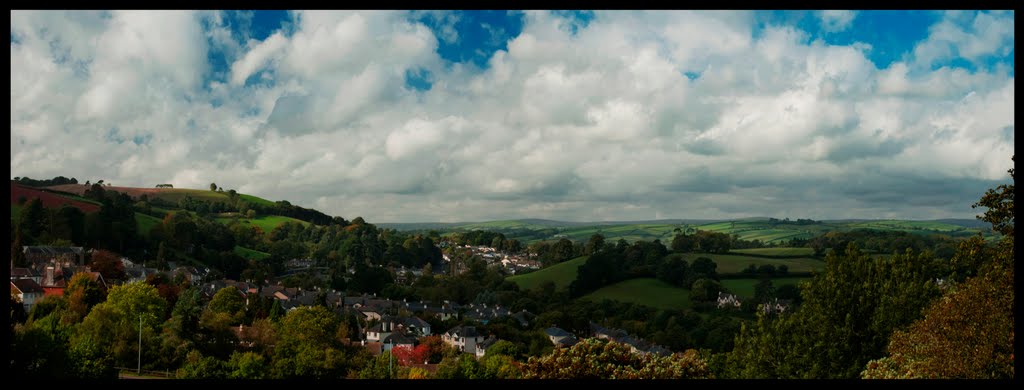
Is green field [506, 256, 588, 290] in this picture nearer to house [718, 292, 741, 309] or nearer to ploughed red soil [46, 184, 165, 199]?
house [718, 292, 741, 309]

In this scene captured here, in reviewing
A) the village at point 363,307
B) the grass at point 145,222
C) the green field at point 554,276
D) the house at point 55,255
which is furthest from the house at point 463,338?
the grass at point 145,222

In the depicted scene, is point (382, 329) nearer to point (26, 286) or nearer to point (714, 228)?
point (26, 286)

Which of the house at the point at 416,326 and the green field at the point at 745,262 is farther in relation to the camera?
the green field at the point at 745,262

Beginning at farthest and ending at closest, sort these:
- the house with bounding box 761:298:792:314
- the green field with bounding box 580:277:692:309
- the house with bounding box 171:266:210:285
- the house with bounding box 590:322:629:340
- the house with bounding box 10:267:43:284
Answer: the green field with bounding box 580:277:692:309
the house with bounding box 171:266:210:285
the house with bounding box 761:298:792:314
the house with bounding box 590:322:629:340
the house with bounding box 10:267:43:284

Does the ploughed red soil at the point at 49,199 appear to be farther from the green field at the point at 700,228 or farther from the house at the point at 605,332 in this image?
the green field at the point at 700,228

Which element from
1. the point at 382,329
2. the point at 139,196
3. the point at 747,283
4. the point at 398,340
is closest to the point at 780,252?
the point at 747,283

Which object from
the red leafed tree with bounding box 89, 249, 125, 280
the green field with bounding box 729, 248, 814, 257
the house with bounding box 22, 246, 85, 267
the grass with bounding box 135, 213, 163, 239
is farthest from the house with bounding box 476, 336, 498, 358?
the grass with bounding box 135, 213, 163, 239

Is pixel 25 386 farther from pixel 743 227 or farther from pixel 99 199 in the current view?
pixel 743 227
